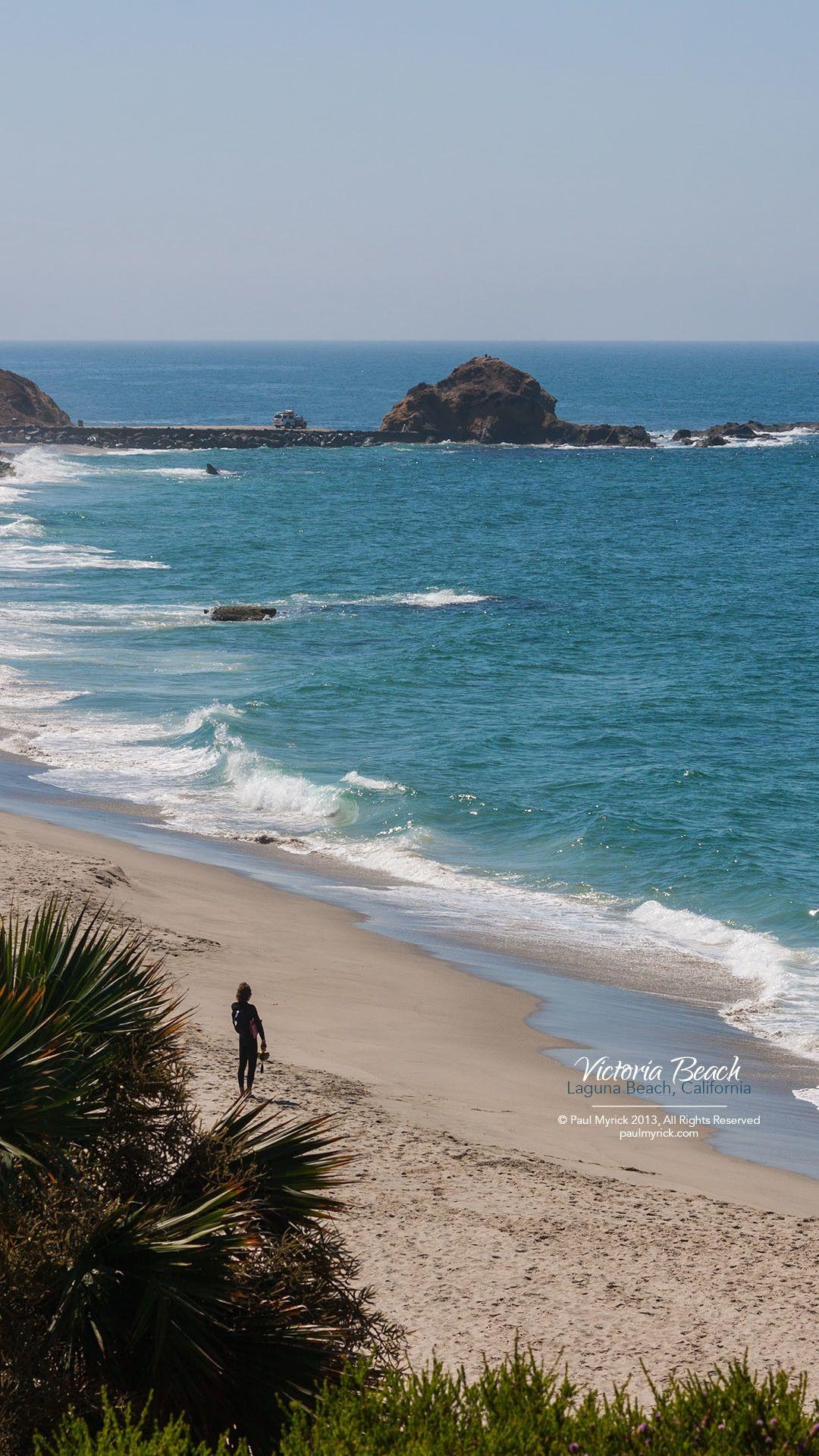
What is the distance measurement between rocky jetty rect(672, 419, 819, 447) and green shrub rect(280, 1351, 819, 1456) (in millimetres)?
108345

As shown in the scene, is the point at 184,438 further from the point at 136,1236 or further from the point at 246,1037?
the point at 136,1236

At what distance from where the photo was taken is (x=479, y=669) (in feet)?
123

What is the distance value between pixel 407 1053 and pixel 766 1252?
5.14 metres

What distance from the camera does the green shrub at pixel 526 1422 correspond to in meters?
5.98

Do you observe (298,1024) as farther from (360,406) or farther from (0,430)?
(360,406)

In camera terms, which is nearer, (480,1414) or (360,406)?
(480,1414)

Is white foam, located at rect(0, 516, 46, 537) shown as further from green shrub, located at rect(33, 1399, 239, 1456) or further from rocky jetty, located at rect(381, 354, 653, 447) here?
green shrub, located at rect(33, 1399, 239, 1456)

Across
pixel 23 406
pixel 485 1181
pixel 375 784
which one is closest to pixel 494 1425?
pixel 485 1181

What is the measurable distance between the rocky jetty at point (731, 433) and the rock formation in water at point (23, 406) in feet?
168

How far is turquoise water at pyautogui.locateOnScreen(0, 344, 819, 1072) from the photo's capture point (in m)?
22.5

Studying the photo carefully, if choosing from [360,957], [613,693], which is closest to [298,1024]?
[360,957]

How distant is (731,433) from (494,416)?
21.7 meters

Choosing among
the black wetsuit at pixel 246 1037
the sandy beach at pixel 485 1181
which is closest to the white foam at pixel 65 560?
the sandy beach at pixel 485 1181

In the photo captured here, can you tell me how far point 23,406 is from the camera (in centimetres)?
10988
